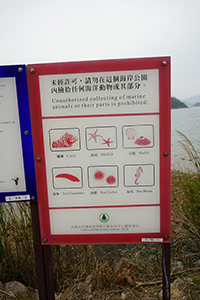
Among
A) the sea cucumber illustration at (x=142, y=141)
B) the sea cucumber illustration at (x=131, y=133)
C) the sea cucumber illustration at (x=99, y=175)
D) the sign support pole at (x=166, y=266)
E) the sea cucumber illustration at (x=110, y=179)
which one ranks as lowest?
the sign support pole at (x=166, y=266)

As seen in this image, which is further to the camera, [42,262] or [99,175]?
[42,262]

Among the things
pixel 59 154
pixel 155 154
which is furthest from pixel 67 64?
pixel 155 154

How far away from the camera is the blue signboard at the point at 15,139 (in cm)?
171

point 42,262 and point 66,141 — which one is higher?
point 66,141

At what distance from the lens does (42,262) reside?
1.87 m

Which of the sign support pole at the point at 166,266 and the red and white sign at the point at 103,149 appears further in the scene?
the sign support pole at the point at 166,266

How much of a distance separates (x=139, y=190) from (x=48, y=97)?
0.91 m

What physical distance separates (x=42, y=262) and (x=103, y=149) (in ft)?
3.29

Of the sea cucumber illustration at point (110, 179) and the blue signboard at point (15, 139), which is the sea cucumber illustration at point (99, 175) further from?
the blue signboard at point (15, 139)

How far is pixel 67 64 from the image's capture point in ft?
5.39

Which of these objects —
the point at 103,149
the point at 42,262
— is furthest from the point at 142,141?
the point at 42,262

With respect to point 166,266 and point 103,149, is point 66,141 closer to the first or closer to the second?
point 103,149

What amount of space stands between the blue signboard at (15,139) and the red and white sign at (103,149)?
0.07m

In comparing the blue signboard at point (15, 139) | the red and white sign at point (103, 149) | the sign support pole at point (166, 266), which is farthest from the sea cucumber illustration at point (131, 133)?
the sign support pole at point (166, 266)
